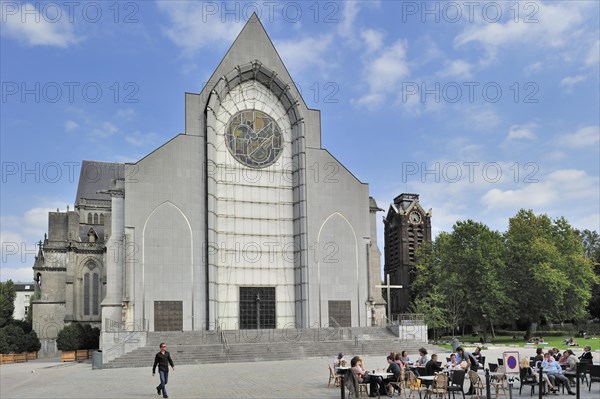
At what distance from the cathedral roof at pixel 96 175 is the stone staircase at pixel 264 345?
137ft

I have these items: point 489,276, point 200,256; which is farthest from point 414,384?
point 489,276

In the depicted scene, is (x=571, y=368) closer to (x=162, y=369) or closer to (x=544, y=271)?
(x=162, y=369)

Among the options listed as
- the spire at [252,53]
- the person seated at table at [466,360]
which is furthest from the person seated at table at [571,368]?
the spire at [252,53]

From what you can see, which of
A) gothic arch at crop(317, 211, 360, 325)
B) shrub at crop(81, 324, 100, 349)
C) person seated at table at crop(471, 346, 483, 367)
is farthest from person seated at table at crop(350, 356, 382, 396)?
shrub at crop(81, 324, 100, 349)

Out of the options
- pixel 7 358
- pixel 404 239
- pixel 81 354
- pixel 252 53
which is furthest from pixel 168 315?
pixel 404 239

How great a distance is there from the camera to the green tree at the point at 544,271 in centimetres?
5450

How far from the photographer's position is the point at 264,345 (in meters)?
38.3

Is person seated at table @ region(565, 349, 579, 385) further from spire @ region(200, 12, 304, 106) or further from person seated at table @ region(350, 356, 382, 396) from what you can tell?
spire @ region(200, 12, 304, 106)

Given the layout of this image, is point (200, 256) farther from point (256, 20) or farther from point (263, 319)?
point (256, 20)

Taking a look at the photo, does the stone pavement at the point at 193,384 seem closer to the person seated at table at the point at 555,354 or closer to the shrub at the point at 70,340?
the person seated at table at the point at 555,354

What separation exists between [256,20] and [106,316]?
26351 mm

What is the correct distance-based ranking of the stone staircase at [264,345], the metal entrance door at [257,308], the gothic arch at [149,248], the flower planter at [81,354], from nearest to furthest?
the stone staircase at [264,345] → the gothic arch at [149,248] → the flower planter at [81,354] → the metal entrance door at [257,308]

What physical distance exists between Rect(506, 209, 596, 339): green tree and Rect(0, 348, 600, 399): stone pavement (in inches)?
1172

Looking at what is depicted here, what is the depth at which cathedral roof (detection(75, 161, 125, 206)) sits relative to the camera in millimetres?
77125
